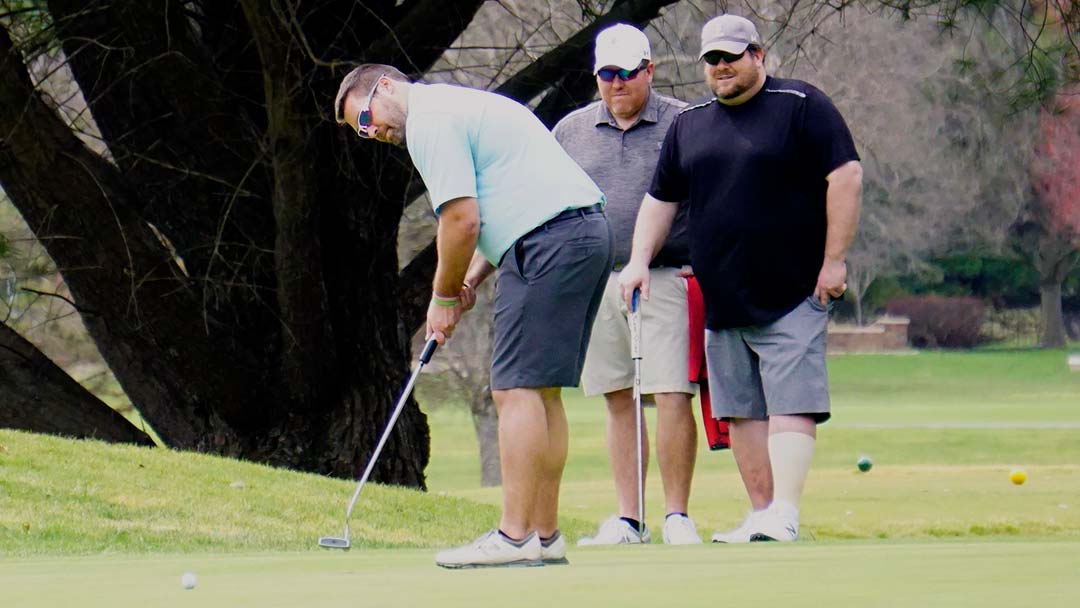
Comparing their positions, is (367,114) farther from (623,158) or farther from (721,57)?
(623,158)

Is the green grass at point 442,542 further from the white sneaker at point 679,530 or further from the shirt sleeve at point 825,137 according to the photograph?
the shirt sleeve at point 825,137

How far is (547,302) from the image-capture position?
483 cm

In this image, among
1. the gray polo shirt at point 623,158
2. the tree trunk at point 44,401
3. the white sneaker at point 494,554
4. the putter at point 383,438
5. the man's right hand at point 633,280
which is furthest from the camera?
the tree trunk at point 44,401

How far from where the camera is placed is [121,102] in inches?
423

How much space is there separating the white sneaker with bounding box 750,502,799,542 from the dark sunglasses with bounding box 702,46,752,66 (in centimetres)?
154

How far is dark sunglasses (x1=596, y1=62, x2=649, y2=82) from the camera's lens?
6562 millimetres

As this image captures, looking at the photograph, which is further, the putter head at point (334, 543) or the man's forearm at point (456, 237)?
the putter head at point (334, 543)

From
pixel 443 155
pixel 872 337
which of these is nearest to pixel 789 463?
pixel 443 155

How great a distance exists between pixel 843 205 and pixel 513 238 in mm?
1560

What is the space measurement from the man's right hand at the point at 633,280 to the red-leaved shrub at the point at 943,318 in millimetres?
50404

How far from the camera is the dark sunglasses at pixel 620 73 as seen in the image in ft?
21.5

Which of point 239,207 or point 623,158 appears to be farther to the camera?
point 239,207

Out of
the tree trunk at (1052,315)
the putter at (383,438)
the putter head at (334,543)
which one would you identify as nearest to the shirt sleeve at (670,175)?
the putter at (383,438)

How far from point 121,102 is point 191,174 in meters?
0.79
